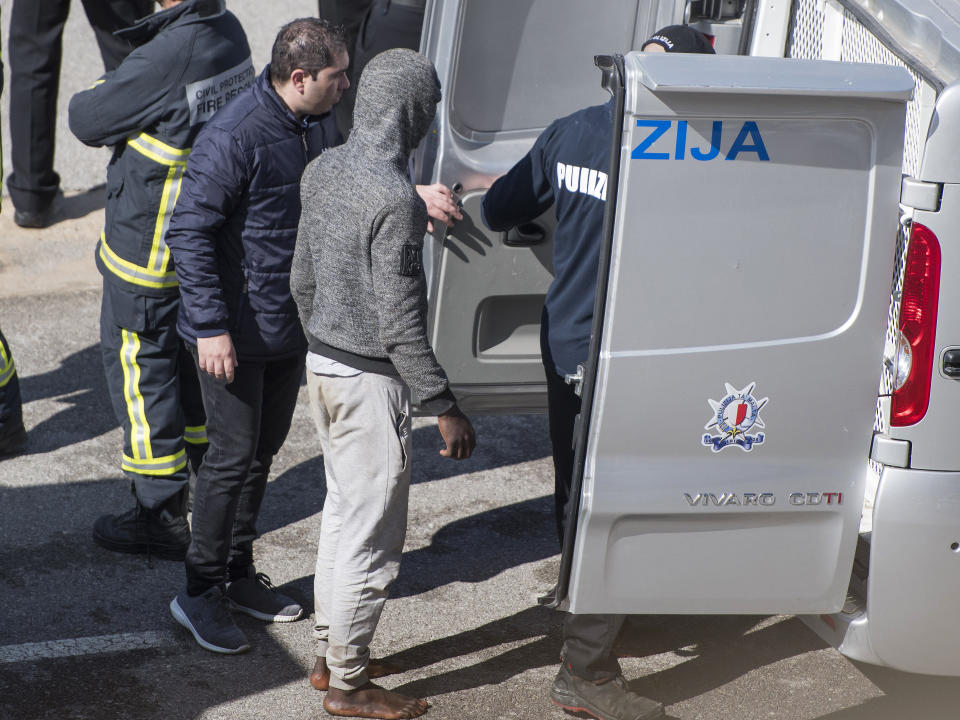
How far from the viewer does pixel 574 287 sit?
352 cm

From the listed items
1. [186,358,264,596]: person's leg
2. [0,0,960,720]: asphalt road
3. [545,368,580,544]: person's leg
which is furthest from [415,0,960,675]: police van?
[186,358,264,596]: person's leg

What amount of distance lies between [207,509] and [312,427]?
180 centimetres

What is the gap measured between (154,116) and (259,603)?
1.70 m

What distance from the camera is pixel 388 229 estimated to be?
3.21m

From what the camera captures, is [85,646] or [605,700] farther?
[85,646]

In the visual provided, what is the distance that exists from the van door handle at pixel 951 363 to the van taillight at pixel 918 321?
4cm

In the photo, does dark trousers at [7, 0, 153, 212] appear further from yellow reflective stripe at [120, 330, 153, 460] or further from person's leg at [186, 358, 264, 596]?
person's leg at [186, 358, 264, 596]

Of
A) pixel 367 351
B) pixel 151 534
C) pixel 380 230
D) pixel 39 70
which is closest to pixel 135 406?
pixel 151 534

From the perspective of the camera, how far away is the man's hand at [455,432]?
3373 mm

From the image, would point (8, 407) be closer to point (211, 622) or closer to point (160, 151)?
point (160, 151)

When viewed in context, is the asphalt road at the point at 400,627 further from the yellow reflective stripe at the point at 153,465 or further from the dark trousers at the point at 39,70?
the dark trousers at the point at 39,70

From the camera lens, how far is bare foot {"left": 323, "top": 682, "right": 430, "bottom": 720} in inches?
141

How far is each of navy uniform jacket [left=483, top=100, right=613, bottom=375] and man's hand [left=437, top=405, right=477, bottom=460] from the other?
0.40m

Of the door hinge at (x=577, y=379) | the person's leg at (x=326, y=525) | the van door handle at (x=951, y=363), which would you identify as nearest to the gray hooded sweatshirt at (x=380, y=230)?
the person's leg at (x=326, y=525)
